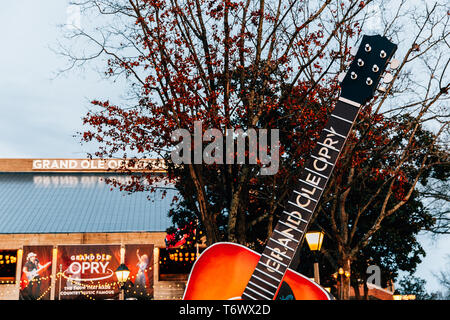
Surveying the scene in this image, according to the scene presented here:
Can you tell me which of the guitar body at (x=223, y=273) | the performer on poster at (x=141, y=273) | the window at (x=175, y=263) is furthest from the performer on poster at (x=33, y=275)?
the guitar body at (x=223, y=273)

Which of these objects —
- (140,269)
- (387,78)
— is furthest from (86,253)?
(387,78)

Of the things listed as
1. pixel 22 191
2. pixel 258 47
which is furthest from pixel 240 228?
pixel 22 191

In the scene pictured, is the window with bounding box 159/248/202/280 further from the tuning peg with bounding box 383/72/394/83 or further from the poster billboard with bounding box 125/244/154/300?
the tuning peg with bounding box 383/72/394/83

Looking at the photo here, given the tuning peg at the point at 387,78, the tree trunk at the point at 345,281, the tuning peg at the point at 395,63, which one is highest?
the tuning peg at the point at 395,63

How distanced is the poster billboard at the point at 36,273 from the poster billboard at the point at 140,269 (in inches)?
159

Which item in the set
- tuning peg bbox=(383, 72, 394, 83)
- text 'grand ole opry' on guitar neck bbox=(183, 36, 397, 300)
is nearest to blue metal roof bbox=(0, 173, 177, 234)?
text 'grand ole opry' on guitar neck bbox=(183, 36, 397, 300)

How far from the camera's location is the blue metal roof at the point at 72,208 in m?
25.0

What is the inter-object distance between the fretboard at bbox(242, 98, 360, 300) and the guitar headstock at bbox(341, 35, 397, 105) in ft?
1.55

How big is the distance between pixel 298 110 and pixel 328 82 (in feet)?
5.99

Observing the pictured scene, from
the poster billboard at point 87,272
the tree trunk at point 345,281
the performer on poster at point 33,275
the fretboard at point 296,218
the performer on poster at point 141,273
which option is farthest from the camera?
the performer on poster at point 141,273

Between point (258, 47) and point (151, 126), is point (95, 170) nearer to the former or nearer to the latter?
point (151, 126)

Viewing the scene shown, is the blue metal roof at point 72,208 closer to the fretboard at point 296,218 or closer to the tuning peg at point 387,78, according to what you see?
the fretboard at point 296,218

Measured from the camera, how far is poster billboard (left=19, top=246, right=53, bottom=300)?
75.9 feet

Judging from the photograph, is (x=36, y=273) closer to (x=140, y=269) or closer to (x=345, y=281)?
(x=140, y=269)
